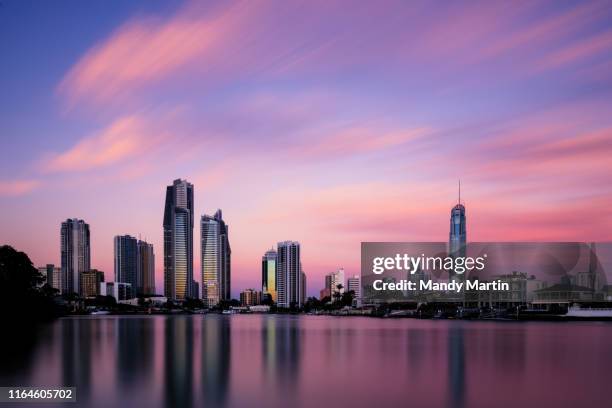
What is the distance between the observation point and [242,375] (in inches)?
1334

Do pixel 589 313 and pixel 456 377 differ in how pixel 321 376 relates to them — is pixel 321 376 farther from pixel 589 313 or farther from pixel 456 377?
pixel 589 313

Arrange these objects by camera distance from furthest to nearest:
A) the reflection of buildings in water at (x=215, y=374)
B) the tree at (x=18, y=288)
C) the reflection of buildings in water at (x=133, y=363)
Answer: the tree at (x=18, y=288) → the reflection of buildings in water at (x=133, y=363) → the reflection of buildings in water at (x=215, y=374)

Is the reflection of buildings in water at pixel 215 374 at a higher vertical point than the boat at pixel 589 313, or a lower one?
higher

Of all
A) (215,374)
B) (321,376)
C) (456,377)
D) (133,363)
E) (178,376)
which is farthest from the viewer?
(133,363)

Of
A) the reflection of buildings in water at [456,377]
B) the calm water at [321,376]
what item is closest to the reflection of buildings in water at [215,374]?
the calm water at [321,376]

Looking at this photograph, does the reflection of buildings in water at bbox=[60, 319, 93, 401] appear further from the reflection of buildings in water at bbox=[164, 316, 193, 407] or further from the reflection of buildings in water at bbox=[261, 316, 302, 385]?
the reflection of buildings in water at bbox=[261, 316, 302, 385]

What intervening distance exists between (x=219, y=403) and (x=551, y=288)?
6543 inches

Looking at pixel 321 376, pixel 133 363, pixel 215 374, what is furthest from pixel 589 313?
pixel 215 374

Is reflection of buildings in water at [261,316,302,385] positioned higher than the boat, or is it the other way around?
reflection of buildings in water at [261,316,302,385]

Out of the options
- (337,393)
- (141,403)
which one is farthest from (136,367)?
(337,393)

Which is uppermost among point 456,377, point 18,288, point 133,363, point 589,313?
point 456,377

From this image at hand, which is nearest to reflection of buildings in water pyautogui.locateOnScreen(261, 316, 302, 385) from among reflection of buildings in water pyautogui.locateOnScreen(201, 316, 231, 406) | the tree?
reflection of buildings in water pyautogui.locateOnScreen(201, 316, 231, 406)

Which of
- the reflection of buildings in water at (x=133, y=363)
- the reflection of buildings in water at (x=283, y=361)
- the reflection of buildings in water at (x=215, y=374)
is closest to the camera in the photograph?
the reflection of buildings in water at (x=215, y=374)

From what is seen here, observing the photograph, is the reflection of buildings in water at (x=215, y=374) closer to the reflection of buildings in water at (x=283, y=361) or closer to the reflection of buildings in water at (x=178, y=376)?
the reflection of buildings in water at (x=178, y=376)
